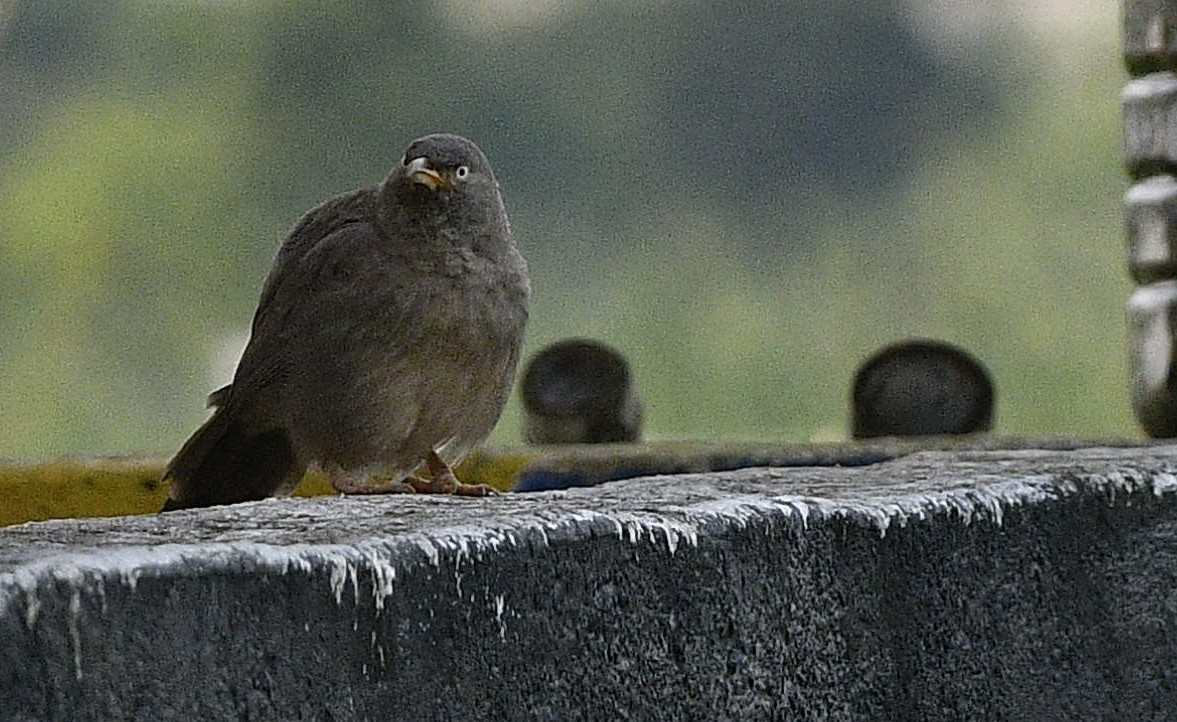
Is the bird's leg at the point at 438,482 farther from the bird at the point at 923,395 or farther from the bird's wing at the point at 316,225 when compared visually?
the bird at the point at 923,395

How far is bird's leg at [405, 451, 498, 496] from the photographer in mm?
2413

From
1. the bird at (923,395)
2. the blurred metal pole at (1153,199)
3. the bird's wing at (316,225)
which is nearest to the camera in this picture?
the bird's wing at (316,225)

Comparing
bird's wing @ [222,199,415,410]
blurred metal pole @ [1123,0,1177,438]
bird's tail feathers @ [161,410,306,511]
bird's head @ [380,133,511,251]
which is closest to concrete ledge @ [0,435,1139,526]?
blurred metal pole @ [1123,0,1177,438]

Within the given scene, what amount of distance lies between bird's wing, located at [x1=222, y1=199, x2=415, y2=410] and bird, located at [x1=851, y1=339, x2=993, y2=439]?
12.1ft

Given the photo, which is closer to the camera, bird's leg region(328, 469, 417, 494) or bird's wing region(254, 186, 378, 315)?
bird's leg region(328, 469, 417, 494)

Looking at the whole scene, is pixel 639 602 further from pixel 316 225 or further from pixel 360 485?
pixel 316 225

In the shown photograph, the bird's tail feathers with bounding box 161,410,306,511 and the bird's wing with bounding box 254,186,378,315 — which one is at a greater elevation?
the bird's wing with bounding box 254,186,378,315

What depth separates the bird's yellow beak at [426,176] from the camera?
104 inches

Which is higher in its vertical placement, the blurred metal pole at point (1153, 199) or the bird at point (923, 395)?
the blurred metal pole at point (1153, 199)

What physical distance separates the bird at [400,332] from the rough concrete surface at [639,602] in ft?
1.74

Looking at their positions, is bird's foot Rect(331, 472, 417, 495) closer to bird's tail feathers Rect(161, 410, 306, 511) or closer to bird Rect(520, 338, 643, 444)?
bird's tail feathers Rect(161, 410, 306, 511)

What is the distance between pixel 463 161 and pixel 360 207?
0.17 metres

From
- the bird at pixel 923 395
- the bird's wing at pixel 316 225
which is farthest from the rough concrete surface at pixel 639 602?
the bird at pixel 923 395

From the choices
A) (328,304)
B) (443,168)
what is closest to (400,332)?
(328,304)
